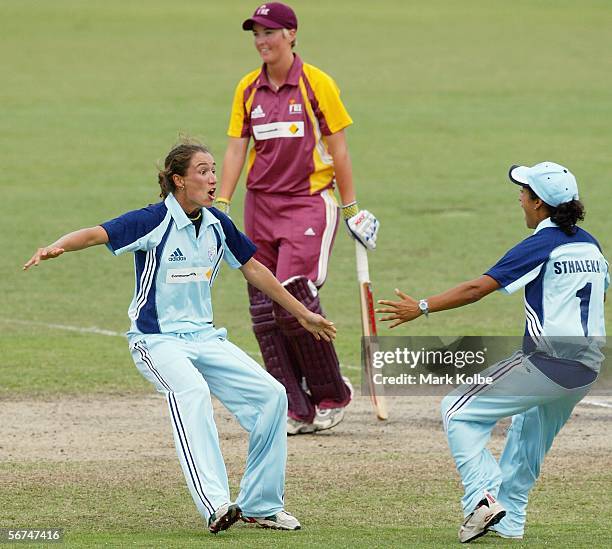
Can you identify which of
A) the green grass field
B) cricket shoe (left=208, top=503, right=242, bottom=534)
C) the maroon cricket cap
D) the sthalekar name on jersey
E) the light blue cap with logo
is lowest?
the green grass field

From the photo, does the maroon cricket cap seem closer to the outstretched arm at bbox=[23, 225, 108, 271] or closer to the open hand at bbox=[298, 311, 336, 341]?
the open hand at bbox=[298, 311, 336, 341]

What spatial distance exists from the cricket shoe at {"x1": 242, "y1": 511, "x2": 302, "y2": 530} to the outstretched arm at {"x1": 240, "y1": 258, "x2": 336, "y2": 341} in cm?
91

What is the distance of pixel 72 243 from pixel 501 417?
207 centimetres

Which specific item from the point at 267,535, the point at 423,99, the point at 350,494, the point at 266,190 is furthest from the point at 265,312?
the point at 423,99

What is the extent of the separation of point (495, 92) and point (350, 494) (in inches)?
983

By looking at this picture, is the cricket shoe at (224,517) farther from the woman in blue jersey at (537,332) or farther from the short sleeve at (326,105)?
the short sleeve at (326,105)

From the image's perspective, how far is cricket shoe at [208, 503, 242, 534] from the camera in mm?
6926

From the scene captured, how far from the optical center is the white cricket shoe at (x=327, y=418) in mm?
9836

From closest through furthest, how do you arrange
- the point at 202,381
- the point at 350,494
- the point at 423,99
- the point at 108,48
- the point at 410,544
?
the point at 410,544 → the point at 202,381 → the point at 350,494 → the point at 423,99 → the point at 108,48

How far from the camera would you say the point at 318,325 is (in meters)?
7.71

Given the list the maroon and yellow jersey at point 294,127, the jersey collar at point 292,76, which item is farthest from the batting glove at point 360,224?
the jersey collar at point 292,76

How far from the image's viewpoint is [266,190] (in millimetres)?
9945

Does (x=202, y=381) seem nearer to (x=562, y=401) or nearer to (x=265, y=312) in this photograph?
(x=562, y=401)

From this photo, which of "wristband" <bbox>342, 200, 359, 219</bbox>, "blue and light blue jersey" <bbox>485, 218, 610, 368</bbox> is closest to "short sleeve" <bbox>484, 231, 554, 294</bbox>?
"blue and light blue jersey" <bbox>485, 218, 610, 368</bbox>
